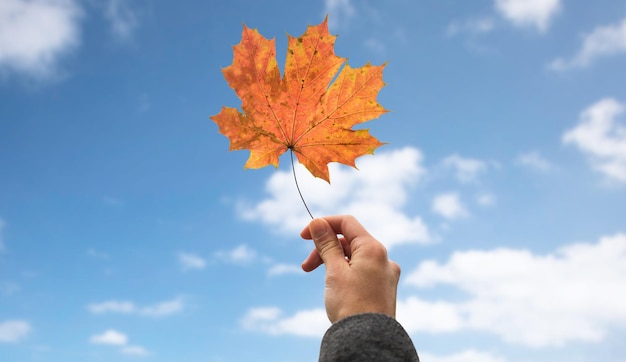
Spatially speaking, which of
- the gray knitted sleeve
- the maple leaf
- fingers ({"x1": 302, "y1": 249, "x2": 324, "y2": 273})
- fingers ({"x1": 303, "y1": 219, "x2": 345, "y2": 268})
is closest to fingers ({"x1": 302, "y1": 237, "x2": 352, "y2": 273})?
fingers ({"x1": 302, "y1": 249, "x2": 324, "y2": 273})

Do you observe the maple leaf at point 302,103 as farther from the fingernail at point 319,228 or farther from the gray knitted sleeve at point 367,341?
the gray knitted sleeve at point 367,341

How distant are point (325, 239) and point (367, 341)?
2.70 feet

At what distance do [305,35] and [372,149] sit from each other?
915mm

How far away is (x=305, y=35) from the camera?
3.38m

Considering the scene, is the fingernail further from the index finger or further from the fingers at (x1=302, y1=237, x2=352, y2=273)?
the fingers at (x1=302, y1=237, x2=352, y2=273)

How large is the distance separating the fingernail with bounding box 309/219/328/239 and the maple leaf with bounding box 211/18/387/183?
19.1 inches

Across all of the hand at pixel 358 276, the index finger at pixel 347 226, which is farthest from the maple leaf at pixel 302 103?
the hand at pixel 358 276

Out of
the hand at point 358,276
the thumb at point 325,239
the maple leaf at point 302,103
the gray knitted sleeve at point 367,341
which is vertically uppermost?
the maple leaf at point 302,103

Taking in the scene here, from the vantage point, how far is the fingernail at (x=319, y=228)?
329 cm

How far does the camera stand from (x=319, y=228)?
3.29 metres

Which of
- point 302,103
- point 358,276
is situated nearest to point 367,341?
point 358,276

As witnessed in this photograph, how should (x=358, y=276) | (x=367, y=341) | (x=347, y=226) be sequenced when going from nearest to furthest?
(x=367, y=341) → (x=358, y=276) → (x=347, y=226)

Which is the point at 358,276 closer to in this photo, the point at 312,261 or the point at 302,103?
the point at 312,261


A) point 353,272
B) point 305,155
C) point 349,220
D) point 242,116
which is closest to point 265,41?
point 242,116
